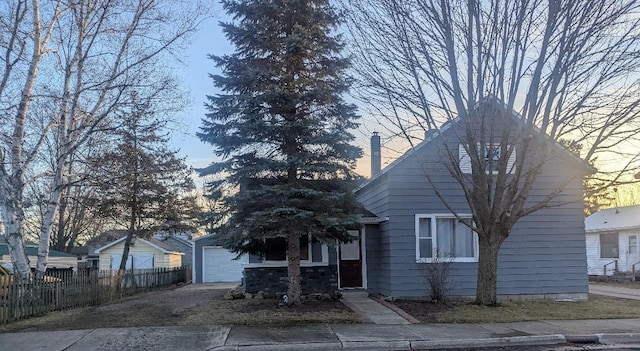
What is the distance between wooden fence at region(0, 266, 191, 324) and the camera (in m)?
12.3

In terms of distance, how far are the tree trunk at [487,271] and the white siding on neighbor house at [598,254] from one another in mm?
16138

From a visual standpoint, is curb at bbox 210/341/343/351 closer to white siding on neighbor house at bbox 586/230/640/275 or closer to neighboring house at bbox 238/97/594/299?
neighboring house at bbox 238/97/594/299

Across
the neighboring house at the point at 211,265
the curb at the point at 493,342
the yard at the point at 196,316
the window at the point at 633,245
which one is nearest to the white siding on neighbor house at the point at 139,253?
the neighboring house at the point at 211,265

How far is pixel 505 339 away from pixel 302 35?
811 cm

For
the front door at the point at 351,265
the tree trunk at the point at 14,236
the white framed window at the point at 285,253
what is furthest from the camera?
the front door at the point at 351,265

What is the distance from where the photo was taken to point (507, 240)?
52.9 ft

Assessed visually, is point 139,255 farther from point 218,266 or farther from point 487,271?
point 487,271

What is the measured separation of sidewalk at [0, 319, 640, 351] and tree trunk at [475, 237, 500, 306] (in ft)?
5.79

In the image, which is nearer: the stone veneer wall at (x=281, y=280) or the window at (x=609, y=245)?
the stone veneer wall at (x=281, y=280)

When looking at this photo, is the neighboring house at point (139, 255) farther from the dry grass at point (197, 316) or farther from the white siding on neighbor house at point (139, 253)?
the dry grass at point (197, 316)

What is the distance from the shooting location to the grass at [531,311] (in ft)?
40.0

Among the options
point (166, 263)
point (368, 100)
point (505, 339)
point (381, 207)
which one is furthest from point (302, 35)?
point (166, 263)

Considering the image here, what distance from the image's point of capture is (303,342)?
964 cm

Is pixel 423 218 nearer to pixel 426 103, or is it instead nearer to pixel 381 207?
pixel 381 207
